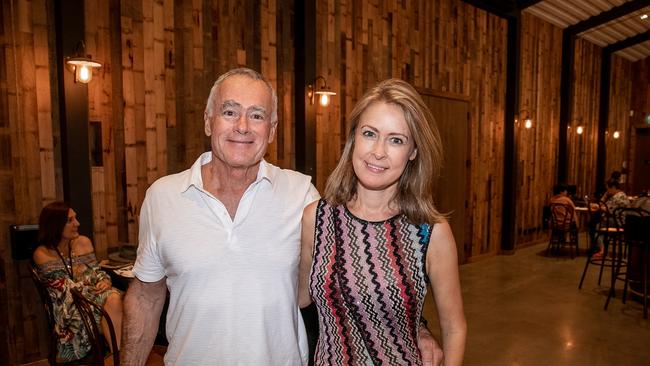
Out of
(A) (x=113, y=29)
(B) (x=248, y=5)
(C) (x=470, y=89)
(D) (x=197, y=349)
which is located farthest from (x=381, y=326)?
(C) (x=470, y=89)

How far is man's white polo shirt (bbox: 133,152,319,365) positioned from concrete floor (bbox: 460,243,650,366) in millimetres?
3162

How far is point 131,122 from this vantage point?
4.34 m

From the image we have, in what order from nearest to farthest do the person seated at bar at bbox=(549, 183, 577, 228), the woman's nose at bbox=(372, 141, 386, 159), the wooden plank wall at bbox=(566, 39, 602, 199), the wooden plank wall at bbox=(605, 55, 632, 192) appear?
the woman's nose at bbox=(372, 141, 386, 159) < the person seated at bar at bbox=(549, 183, 577, 228) < the wooden plank wall at bbox=(566, 39, 602, 199) < the wooden plank wall at bbox=(605, 55, 632, 192)

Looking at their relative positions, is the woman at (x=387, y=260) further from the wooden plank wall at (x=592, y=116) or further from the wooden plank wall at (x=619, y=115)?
the wooden plank wall at (x=619, y=115)

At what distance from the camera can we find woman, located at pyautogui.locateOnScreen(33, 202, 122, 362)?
3.25 m

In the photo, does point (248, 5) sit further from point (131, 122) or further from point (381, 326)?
point (381, 326)

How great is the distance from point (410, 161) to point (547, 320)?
14.9ft

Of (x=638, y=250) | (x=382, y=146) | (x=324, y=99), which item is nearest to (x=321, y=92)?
(x=324, y=99)

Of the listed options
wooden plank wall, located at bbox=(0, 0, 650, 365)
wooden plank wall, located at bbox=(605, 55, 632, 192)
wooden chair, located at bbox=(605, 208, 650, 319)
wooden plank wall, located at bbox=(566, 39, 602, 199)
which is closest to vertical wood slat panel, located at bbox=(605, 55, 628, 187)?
wooden plank wall, located at bbox=(605, 55, 632, 192)

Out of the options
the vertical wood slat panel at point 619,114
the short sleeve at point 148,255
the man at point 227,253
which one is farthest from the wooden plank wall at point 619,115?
the short sleeve at point 148,255

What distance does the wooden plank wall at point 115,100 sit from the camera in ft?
12.6

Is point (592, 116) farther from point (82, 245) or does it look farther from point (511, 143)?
point (82, 245)

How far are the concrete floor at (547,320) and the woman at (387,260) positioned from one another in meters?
2.97

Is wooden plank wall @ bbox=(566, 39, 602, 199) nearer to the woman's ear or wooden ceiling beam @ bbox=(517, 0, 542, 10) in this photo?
wooden ceiling beam @ bbox=(517, 0, 542, 10)
